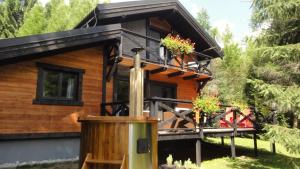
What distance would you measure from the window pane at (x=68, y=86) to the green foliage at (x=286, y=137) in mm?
7118

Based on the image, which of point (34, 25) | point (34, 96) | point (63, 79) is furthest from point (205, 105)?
point (34, 25)

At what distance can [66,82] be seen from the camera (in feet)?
37.5

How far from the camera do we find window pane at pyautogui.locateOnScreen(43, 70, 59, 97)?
35.5 ft

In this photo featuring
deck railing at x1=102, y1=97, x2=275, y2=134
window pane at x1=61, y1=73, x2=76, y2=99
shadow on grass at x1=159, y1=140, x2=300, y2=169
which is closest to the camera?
deck railing at x1=102, y1=97, x2=275, y2=134

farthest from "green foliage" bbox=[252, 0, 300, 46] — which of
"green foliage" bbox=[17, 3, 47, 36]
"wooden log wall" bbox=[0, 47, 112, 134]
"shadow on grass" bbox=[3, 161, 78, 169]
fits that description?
"green foliage" bbox=[17, 3, 47, 36]

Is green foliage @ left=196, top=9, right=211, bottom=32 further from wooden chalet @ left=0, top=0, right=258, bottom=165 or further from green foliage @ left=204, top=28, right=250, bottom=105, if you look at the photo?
wooden chalet @ left=0, top=0, right=258, bottom=165

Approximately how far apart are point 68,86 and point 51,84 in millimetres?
694

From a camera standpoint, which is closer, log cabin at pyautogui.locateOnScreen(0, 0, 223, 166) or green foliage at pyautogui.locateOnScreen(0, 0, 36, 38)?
log cabin at pyautogui.locateOnScreen(0, 0, 223, 166)

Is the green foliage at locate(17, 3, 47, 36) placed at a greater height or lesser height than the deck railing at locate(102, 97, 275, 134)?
greater

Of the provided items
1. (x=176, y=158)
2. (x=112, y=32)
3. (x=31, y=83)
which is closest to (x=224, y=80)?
(x=176, y=158)

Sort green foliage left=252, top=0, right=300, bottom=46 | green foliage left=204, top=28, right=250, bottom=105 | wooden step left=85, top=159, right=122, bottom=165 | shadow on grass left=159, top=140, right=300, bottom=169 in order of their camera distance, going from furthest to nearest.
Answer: green foliage left=204, top=28, right=250, bottom=105, shadow on grass left=159, top=140, right=300, bottom=169, green foliage left=252, top=0, right=300, bottom=46, wooden step left=85, top=159, right=122, bottom=165

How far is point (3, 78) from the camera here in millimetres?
9625

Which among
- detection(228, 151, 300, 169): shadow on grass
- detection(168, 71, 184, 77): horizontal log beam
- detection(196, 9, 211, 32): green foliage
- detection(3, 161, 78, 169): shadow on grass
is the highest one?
detection(196, 9, 211, 32): green foliage

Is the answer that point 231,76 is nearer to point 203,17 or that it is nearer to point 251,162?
point 251,162
